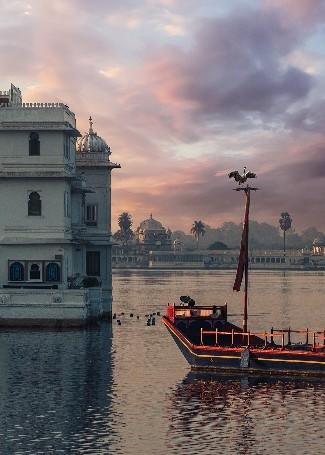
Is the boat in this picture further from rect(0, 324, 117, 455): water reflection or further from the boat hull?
rect(0, 324, 117, 455): water reflection

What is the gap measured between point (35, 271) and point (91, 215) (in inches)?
409

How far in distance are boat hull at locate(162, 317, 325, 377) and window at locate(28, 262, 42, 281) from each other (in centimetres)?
2372

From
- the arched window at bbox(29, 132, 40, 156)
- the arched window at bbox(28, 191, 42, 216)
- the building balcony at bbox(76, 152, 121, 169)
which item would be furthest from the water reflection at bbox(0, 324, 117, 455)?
the building balcony at bbox(76, 152, 121, 169)

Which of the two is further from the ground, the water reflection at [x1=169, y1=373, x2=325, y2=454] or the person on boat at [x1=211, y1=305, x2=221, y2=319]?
the person on boat at [x1=211, y1=305, x2=221, y2=319]

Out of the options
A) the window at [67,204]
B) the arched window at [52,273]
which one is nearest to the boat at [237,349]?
the arched window at [52,273]

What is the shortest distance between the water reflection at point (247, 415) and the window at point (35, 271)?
25385 mm

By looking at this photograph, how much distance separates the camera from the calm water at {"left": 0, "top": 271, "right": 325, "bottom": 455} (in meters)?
30.5

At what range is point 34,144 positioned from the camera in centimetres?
6744

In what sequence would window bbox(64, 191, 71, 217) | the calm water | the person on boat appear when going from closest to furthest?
the calm water
the person on boat
window bbox(64, 191, 71, 217)

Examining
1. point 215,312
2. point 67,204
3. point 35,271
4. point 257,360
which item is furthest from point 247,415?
point 67,204

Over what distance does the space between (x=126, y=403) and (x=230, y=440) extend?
7165 mm

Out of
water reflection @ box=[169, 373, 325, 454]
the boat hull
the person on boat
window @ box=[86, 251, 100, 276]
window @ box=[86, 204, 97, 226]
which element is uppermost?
window @ box=[86, 204, 97, 226]

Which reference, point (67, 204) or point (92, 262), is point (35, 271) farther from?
point (92, 262)

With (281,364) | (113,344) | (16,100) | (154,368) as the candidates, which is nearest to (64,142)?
(16,100)
